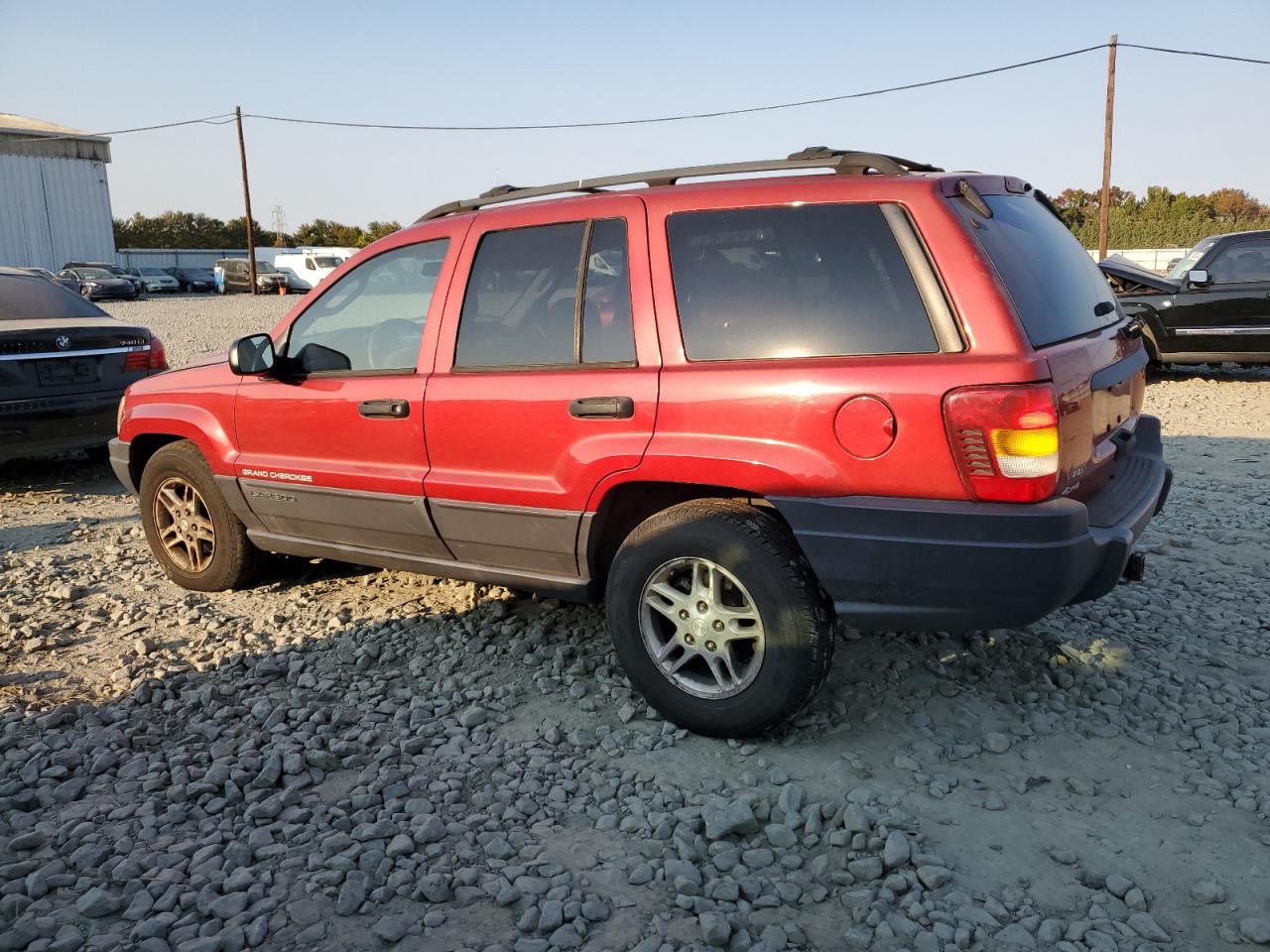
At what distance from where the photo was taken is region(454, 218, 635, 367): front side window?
11.7 ft

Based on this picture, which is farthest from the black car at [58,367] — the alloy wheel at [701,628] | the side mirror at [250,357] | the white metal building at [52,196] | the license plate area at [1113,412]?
the white metal building at [52,196]

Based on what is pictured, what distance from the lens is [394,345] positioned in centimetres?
414

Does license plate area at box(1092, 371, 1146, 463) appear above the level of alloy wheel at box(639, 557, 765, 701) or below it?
above

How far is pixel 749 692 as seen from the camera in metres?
3.25

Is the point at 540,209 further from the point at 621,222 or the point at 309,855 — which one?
the point at 309,855

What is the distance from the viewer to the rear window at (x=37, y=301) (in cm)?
724

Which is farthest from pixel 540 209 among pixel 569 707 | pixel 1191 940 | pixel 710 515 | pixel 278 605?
pixel 1191 940

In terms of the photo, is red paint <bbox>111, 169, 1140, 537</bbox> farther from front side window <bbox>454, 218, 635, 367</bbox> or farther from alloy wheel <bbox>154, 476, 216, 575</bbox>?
alloy wheel <bbox>154, 476, 216, 575</bbox>

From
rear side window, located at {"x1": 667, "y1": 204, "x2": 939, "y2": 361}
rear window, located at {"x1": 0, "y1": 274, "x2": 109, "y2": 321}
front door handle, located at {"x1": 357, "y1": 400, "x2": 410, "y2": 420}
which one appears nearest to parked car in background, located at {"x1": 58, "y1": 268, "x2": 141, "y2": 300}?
rear window, located at {"x1": 0, "y1": 274, "x2": 109, "y2": 321}

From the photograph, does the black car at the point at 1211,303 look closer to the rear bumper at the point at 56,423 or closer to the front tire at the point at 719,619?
the front tire at the point at 719,619

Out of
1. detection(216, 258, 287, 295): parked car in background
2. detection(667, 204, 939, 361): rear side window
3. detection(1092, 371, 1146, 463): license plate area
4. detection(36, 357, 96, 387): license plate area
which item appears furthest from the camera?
detection(216, 258, 287, 295): parked car in background

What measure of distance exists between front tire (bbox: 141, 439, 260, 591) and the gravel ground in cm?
17

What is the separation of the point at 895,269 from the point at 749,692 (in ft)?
4.78

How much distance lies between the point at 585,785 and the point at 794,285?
1783 mm
